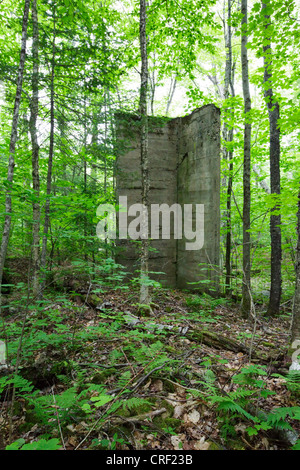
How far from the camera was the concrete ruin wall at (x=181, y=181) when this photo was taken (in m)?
6.64

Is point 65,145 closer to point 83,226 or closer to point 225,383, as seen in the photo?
point 83,226

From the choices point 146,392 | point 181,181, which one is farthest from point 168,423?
point 181,181

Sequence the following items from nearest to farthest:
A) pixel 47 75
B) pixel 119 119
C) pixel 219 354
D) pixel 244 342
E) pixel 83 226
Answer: pixel 219 354
pixel 244 342
pixel 47 75
pixel 119 119
pixel 83 226

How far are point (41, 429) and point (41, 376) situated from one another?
2.46 feet

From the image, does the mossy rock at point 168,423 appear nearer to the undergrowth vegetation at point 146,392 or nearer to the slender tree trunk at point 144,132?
the undergrowth vegetation at point 146,392

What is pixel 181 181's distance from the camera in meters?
7.92

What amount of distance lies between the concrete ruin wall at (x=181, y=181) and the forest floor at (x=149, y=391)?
3179 millimetres

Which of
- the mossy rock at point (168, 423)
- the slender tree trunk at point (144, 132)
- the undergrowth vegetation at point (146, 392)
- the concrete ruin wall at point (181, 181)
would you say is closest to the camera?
the undergrowth vegetation at point (146, 392)

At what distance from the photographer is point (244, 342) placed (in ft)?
12.0

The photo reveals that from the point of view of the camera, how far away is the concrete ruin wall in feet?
21.8

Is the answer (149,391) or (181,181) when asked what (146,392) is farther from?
(181,181)

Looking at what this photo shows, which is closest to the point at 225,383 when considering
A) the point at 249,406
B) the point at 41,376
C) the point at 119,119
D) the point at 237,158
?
the point at 249,406

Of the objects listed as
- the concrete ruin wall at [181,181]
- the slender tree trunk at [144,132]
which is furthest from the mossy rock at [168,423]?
the concrete ruin wall at [181,181]

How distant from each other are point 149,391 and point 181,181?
6.69 m
